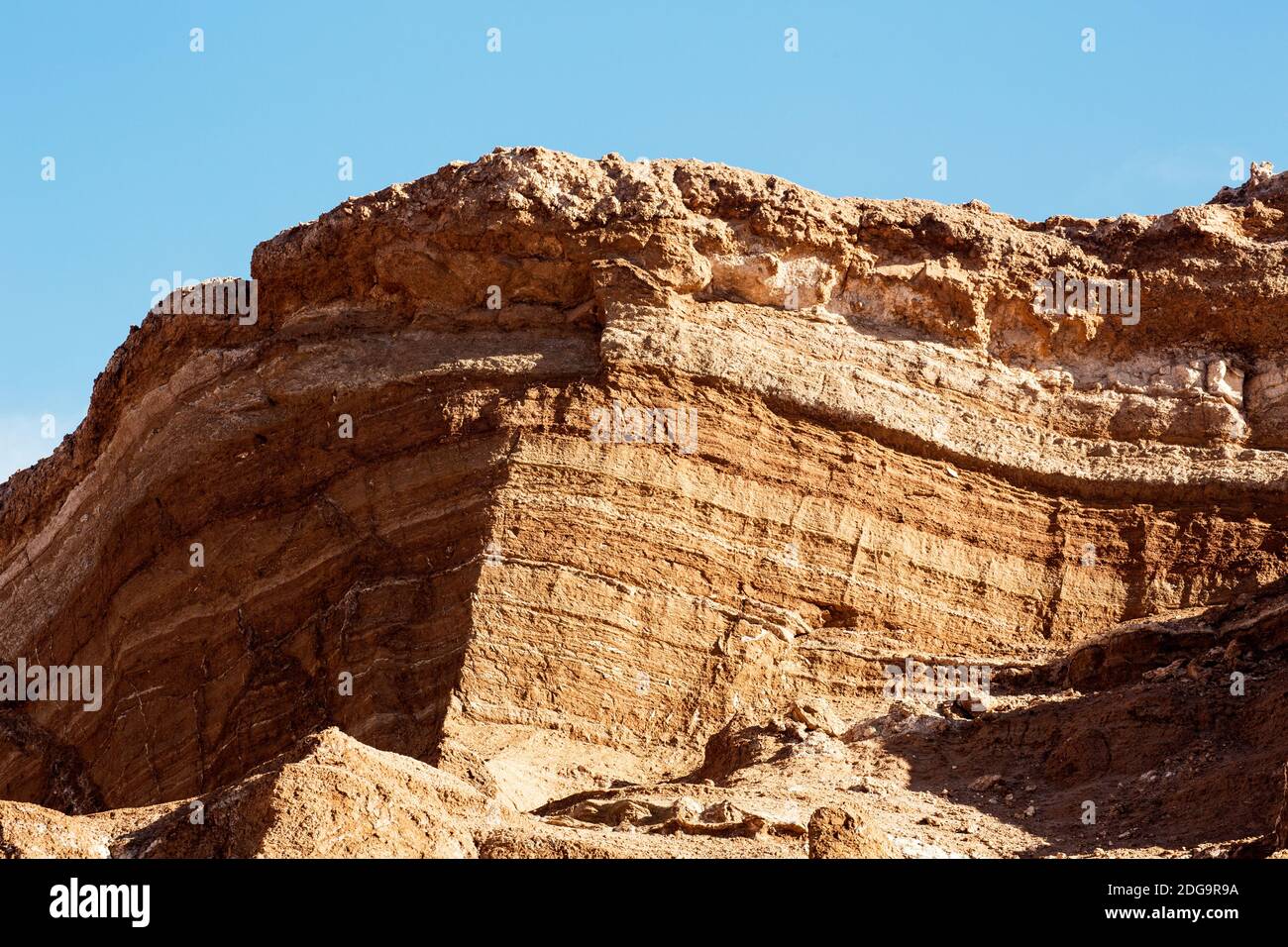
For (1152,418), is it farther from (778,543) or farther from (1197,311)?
(778,543)

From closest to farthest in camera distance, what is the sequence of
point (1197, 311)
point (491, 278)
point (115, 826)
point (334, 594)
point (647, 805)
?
point (115, 826)
point (647, 805)
point (334, 594)
point (491, 278)
point (1197, 311)

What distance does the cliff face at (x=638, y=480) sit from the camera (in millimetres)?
27828

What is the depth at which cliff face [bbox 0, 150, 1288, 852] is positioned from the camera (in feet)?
91.3

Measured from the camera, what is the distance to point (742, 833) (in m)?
20.3

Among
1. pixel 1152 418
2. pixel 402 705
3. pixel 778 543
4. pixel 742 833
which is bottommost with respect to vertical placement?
pixel 742 833

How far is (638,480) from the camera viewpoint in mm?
29328

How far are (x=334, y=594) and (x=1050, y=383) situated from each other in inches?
413

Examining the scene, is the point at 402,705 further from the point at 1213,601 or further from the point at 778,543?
the point at 1213,601

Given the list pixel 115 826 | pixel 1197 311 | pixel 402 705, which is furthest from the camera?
pixel 1197 311

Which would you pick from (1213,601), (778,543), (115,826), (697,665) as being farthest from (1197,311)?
(115,826)

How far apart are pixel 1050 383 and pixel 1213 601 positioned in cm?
405

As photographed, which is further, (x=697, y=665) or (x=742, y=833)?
(x=697, y=665)

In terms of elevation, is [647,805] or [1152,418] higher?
[1152,418]

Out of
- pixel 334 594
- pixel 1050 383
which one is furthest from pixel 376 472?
pixel 1050 383
